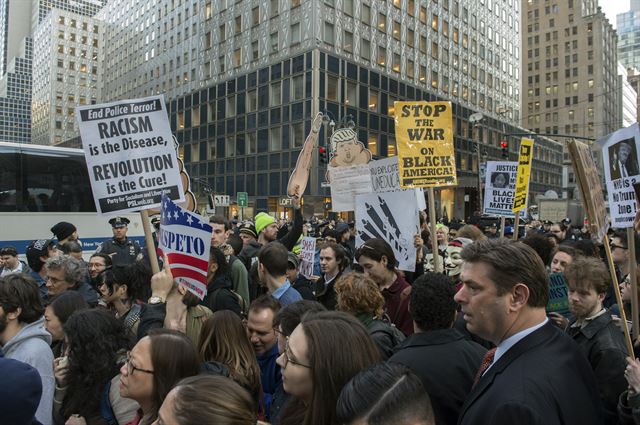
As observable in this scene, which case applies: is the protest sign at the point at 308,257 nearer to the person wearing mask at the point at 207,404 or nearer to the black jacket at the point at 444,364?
the black jacket at the point at 444,364

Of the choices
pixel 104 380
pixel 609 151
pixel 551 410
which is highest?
pixel 609 151

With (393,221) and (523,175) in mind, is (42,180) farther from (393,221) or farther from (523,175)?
(523,175)

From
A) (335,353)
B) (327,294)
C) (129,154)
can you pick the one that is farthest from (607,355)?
(129,154)

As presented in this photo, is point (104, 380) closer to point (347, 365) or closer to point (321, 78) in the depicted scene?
point (347, 365)

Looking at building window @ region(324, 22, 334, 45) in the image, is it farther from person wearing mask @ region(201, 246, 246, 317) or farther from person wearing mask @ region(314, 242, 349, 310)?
person wearing mask @ region(201, 246, 246, 317)

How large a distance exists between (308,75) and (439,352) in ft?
128

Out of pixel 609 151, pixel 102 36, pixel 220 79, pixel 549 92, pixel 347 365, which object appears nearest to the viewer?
pixel 347 365

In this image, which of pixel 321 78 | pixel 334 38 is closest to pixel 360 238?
pixel 321 78

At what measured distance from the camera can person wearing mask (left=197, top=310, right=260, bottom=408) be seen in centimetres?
342

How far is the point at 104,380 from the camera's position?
3.44m

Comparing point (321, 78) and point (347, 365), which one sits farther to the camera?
point (321, 78)

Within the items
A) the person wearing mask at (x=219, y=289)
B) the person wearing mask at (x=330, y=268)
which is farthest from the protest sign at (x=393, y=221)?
the person wearing mask at (x=219, y=289)

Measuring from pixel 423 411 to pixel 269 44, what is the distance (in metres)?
44.9

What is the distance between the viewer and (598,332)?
353 centimetres
